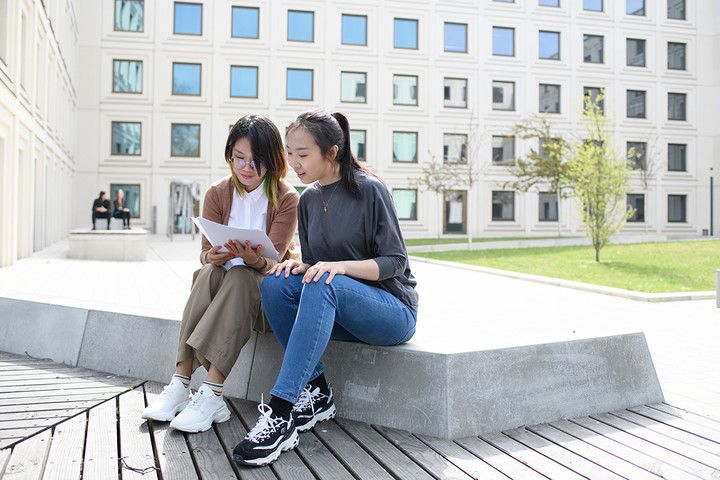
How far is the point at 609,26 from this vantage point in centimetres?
3269

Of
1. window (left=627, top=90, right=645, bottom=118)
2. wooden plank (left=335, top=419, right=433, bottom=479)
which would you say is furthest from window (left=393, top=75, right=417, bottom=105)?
wooden plank (left=335, top=419, right=433, bottom=479)

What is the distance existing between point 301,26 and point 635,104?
19.6m

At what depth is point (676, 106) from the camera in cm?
→ 3391

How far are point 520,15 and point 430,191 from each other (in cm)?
1102

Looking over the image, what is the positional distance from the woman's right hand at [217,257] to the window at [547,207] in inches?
1228

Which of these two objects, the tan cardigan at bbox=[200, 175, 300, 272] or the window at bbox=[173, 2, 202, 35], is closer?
the tan cardigan at bbox=[200, 175, 300, 272]

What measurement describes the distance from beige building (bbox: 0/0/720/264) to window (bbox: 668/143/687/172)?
66 mm

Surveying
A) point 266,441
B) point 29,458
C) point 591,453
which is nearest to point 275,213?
point 266,441

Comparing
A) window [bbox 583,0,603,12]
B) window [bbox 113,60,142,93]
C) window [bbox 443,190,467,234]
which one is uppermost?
window [bbox 583,0,603,12]

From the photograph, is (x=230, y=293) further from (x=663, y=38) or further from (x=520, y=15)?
(x=663, y=38)

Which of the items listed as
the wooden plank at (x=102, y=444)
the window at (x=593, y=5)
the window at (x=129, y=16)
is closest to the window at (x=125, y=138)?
the window at (x=129, y=16)

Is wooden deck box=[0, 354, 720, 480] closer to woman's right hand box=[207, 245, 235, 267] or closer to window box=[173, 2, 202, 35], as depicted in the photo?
woman's right hand box=[207, 245, 235, 267]

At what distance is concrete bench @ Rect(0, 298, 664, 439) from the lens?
2.87m

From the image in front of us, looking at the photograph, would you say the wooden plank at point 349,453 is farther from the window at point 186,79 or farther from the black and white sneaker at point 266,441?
the window at point 186,79
